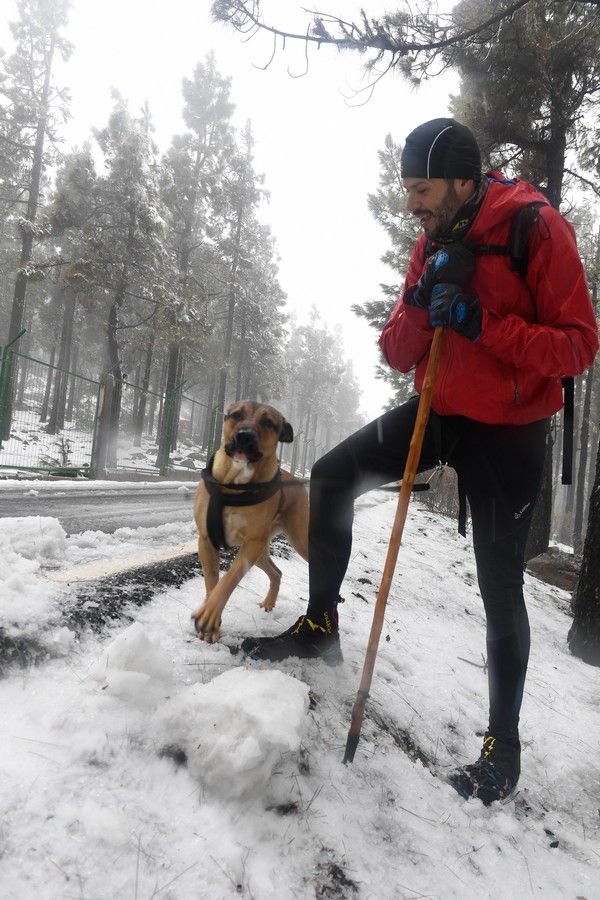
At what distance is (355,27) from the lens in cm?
439

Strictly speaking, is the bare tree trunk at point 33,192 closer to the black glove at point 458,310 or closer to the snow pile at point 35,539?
Answer: the snow pile at point 35,539

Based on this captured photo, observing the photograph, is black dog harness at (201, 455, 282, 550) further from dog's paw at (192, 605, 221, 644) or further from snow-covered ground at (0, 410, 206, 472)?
snow-covered ground at (0, 410, 206, 472)

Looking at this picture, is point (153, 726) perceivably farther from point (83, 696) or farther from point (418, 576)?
point (418, 576)

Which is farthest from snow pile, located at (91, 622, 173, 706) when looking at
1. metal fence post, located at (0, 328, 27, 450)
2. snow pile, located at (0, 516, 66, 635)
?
metal fence post, located at (0, 328, 27, 450)

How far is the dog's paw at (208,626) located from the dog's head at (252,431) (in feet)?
2.69

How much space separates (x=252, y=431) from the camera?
105 inches

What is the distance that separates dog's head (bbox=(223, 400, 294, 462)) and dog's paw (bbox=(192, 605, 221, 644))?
2.69ft

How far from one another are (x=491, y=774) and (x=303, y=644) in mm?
903

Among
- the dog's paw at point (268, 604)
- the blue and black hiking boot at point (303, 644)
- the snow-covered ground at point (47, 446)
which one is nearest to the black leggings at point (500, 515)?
the blue and black hiking boot at point (303, 644)

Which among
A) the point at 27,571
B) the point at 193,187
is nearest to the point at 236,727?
the point at 27,571

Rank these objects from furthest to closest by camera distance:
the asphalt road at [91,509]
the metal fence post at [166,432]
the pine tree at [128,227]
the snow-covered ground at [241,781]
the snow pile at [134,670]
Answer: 1. the pine tree at [128,227]
2. the metal fence post at [166,432]
3. the asphalt road at [91,509]
4. the snow pile at [134,670]
5. the snow-covered ground at [241,781]

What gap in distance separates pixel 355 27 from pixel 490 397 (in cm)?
439

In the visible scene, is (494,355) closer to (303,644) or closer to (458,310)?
(458,310)

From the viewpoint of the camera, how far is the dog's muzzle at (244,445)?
2619 millimetres
